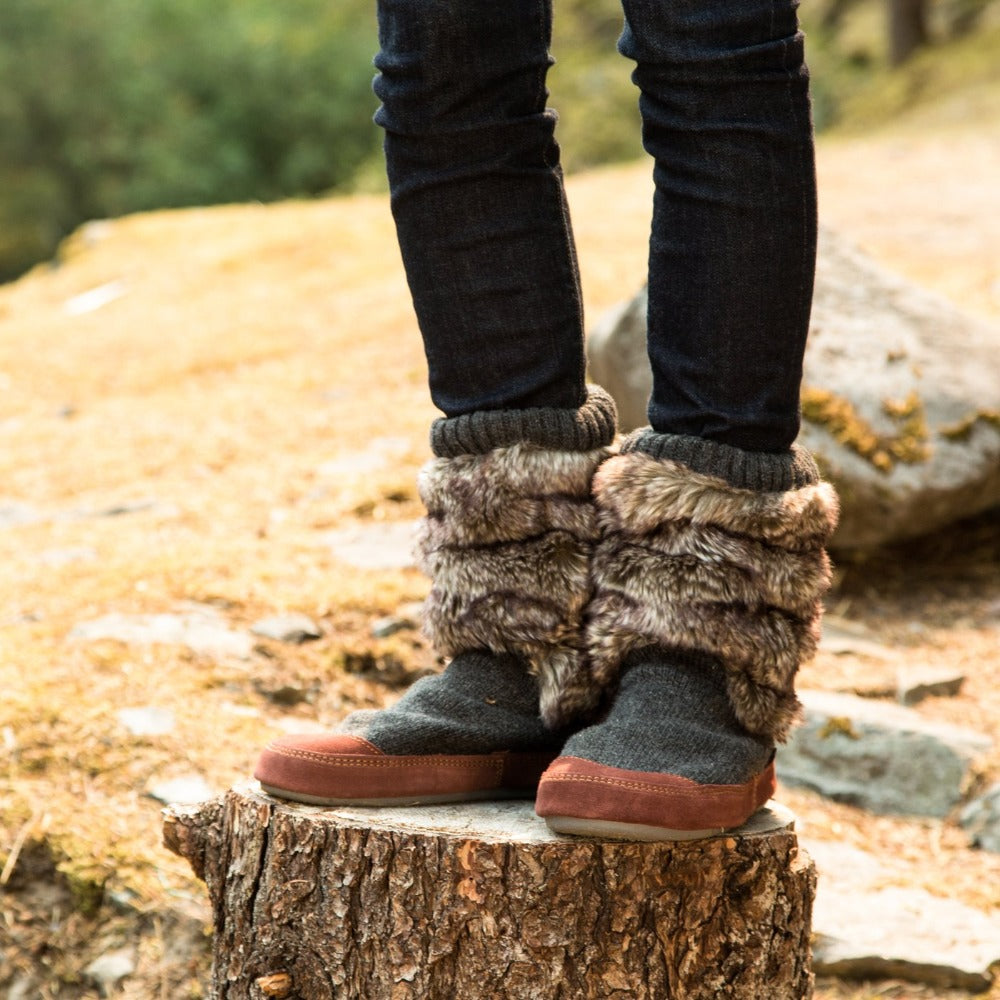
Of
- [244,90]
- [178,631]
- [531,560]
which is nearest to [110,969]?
[178,631]

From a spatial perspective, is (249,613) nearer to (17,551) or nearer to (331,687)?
(331,687)

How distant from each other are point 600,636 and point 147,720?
3.73ft

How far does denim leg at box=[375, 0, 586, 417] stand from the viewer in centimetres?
139

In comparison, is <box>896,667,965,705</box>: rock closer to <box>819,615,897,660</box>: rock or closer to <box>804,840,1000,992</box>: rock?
<box>819,615,897,660</box>: rock

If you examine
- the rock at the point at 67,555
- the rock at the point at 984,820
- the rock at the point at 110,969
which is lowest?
the rock at the point at 110,969

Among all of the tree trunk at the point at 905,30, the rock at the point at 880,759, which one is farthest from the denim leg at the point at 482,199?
the tree trunk at the point at 905,30

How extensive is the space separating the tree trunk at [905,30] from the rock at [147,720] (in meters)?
15.8

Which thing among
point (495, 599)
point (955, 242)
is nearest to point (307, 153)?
point (955, 242)

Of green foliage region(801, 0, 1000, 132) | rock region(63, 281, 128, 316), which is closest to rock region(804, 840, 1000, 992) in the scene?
rock region(63, 281, 128, 316)

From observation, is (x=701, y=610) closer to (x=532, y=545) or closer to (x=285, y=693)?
(x=532, y=545)

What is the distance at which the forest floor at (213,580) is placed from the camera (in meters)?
2.05

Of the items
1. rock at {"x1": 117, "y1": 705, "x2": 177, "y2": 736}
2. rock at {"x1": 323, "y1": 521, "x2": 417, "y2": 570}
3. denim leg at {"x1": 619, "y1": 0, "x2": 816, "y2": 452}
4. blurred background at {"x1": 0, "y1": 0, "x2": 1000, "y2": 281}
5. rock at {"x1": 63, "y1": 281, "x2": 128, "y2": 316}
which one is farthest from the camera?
blurred background at {"x1": 0, "y1": 0, "x2": 1000, "y2": 281}

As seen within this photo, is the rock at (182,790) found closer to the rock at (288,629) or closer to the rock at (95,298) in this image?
the rock at (288,629)

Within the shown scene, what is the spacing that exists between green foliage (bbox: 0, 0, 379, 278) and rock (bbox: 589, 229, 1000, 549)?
1837 centimetres
